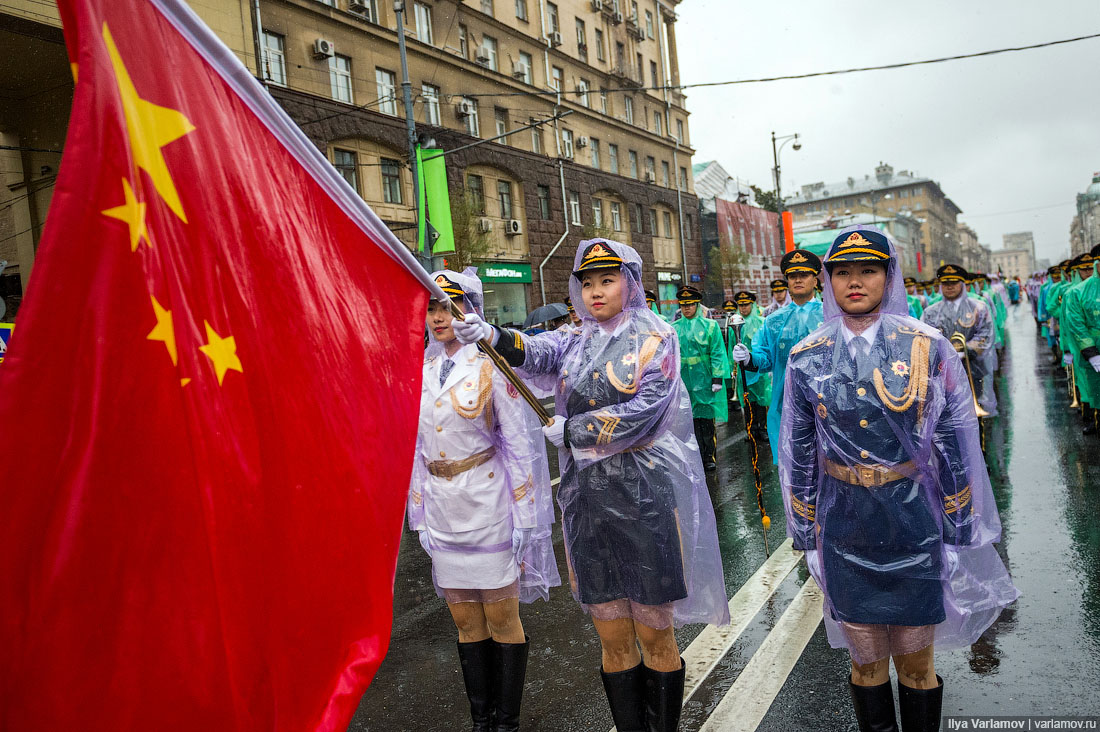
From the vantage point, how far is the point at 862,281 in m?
2.91

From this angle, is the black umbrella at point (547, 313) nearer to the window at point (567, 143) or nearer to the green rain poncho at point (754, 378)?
the green rain poncho at point (754, 378)

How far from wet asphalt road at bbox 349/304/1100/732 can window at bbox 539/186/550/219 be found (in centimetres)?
2232

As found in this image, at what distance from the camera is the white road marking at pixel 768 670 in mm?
3324

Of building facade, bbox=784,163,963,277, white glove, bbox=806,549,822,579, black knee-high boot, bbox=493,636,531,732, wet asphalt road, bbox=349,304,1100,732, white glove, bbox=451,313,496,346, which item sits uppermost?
building facade, bbox=784,163,963,277

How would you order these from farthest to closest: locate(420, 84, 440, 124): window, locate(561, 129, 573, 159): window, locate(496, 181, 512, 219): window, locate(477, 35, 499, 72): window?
1. locate(561, 129, 573, 159): window
2. locate(496, 181, 512, 219): window
3. locate(477, 35, 499, 72): window
4. locate(420, 84, 440, 124): window

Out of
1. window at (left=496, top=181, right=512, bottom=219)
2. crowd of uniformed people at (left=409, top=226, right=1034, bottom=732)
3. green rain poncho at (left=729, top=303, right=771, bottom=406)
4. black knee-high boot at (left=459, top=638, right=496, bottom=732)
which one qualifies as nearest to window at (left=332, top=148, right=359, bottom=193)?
window at (left=496, top=181, right=512, bottom=219)

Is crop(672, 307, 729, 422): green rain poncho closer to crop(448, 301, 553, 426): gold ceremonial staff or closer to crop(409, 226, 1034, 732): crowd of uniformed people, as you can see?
crop(409, 226, 1034, 732): crowd of uniformed people

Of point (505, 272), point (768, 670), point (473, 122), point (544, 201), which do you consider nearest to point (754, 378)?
point (768, 670)

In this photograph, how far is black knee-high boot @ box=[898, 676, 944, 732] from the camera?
2760 mm

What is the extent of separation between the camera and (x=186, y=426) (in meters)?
1.49

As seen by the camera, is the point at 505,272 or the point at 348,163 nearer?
the point at 348,163

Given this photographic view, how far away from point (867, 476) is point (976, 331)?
6.66m

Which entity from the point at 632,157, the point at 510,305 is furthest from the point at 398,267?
the point at 632,157

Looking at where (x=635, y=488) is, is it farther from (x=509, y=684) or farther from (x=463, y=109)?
(x=463, y=109)
